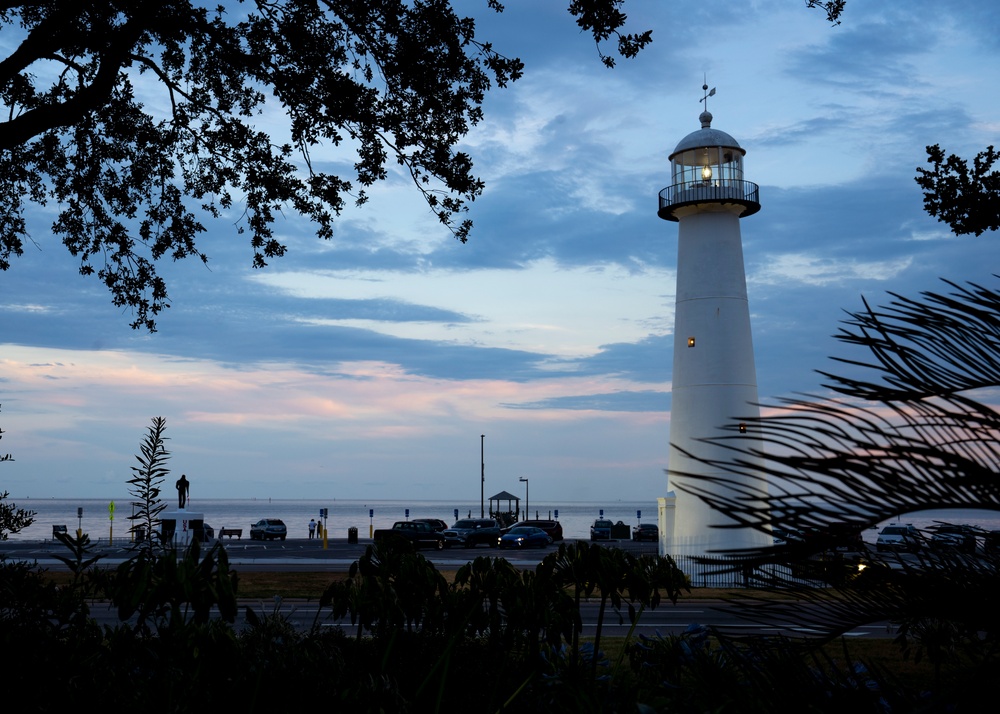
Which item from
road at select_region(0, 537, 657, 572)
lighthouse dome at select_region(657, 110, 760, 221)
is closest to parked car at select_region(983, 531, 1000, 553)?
road at select_region(0, 537, 657, 572)

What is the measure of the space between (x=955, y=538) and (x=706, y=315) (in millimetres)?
26756

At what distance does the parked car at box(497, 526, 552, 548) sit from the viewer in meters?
49.4

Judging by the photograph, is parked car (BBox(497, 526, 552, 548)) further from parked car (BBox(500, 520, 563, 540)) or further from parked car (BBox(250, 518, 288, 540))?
parked car (BBox(250, 518, 288, 540))

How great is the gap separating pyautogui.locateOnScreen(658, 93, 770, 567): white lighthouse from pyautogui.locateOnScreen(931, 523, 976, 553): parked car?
24.9 meters

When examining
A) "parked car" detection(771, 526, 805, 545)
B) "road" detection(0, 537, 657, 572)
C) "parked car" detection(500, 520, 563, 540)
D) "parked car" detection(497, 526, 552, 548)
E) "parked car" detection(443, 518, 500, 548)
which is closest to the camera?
"parked car" detection(771, 526, 805, 545)

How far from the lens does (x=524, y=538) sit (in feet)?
163

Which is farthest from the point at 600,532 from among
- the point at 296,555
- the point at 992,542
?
the point at 992,542

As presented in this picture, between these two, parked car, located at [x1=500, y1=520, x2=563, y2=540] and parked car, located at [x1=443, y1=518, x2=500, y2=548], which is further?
parked car, located at [x1=500, y1=520, x2=563, y2=540]

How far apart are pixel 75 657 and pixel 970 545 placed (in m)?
3.81

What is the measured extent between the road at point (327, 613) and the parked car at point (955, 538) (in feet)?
1.59

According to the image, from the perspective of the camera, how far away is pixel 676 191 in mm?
30672

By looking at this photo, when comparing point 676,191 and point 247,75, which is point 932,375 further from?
point 676,191

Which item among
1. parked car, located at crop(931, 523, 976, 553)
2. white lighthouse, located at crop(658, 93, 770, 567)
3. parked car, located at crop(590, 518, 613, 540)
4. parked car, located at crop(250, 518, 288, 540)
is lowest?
parked car, located at crop(590, 518, 613, 540)

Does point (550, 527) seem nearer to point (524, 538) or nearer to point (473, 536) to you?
point (524, 538)
